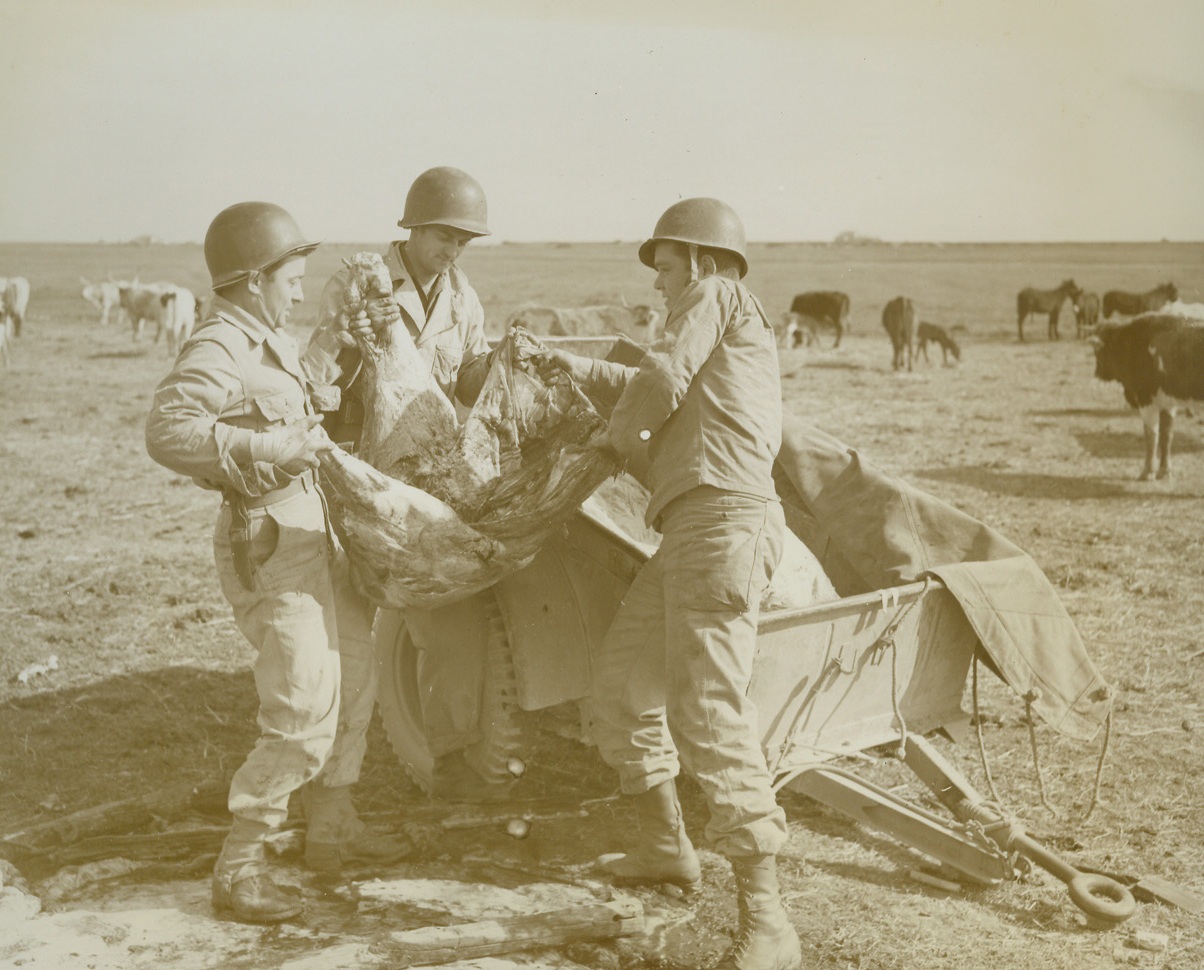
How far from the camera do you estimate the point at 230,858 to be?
3.55 meters

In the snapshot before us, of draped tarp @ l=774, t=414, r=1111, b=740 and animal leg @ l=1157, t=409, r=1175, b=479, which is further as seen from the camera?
animal leg @ l=1157, t=409, r=1175, b=479

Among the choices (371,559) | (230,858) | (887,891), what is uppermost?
(371,559)

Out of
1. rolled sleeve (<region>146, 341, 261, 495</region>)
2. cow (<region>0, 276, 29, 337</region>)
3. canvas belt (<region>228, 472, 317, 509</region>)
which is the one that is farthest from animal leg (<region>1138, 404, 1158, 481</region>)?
cow (<region>0, 276, 29, 337</region>)

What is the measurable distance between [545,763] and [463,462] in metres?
1.85

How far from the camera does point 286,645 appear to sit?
3.54 metres

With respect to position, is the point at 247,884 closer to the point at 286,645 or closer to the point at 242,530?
the point at 286,645

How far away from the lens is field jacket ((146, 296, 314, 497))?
3.31 m

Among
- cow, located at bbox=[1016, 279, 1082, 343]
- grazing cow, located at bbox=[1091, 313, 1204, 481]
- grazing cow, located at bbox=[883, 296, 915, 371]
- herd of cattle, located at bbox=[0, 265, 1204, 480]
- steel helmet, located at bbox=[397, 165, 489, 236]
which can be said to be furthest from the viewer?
cow, located at bbox=[1016, 279, 1082, 343]

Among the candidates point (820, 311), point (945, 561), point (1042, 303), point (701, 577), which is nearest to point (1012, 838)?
point (945, 561)

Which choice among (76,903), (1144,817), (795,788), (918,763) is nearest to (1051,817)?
(1144,817)

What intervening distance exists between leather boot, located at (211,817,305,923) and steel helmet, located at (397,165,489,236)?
7.19 feet

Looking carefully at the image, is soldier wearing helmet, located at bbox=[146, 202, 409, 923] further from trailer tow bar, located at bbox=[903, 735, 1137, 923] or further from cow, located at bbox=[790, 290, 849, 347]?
cow, located at bbox=[790, 290, 849, 347]

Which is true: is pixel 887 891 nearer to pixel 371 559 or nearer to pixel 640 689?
pixel 640 689

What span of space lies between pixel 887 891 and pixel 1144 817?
1.31 meters
